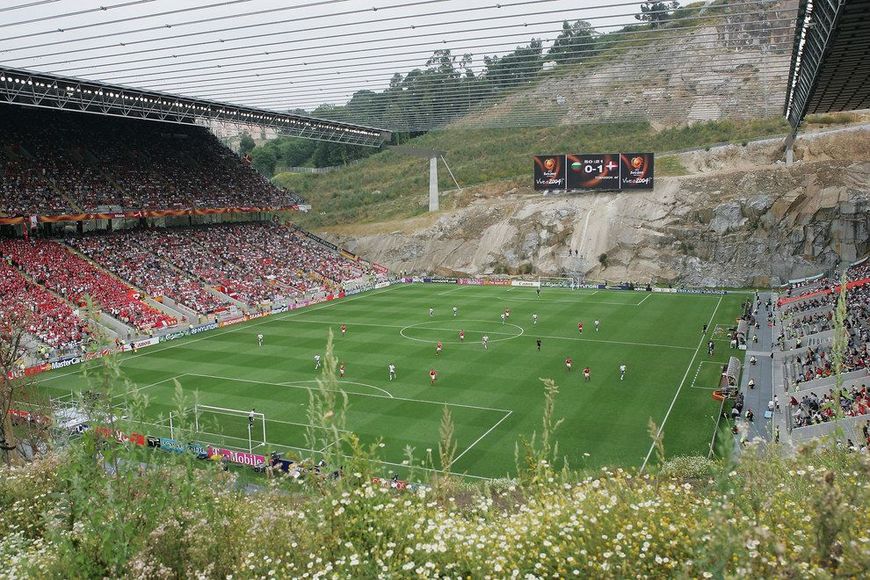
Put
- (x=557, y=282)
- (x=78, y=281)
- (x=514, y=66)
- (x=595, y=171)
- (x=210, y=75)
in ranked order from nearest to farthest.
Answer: (x=210, y=75), (x=514, y=66), (x=78, y=281), (x=557, y=282), (x=595, y=171)

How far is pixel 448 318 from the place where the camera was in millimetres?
49438

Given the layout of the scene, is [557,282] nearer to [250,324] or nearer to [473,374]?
[250,324]

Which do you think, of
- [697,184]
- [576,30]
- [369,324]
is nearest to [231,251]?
[369,324]

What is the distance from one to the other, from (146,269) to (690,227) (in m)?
50.9

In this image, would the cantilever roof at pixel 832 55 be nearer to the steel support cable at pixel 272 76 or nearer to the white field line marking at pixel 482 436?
the steel support cable at pixel 272 76

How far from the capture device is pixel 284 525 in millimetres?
8500

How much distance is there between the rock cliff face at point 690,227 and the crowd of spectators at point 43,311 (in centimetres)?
3986

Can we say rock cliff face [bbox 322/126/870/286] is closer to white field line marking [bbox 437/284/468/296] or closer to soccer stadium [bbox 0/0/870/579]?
soccer stadium [bbox 0/0/870/579]

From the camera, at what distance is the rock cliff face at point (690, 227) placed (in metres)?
61.1

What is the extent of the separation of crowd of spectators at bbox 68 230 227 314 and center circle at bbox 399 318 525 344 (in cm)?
1633

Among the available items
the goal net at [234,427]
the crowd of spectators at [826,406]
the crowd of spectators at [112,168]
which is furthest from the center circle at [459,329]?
the crowd of spectators at [112,168]

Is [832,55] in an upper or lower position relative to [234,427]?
upper

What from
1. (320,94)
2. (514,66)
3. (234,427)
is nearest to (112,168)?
(320,94)

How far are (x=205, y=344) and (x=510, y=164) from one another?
5944 centimetres
